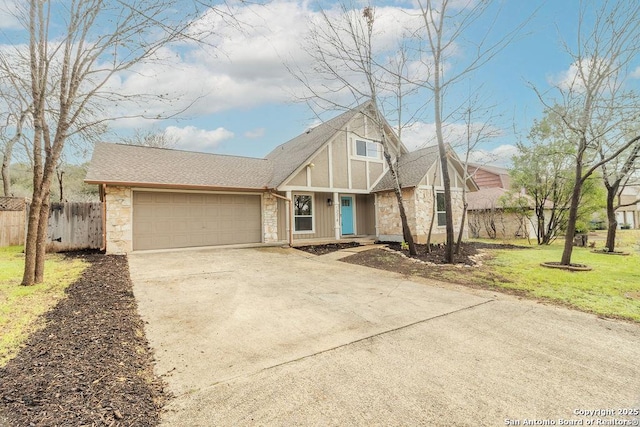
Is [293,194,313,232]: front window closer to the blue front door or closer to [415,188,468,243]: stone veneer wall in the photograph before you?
the blue front door

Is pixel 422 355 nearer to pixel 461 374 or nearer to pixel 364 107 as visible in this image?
pixel 461 374

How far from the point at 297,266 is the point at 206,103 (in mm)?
4866

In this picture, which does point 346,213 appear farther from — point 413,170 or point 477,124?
point 477,124

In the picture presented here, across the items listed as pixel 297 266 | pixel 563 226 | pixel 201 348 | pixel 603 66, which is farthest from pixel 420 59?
pixel 563 226

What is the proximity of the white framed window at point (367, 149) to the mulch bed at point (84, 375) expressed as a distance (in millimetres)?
12495

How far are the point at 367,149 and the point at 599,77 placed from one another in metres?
8.97

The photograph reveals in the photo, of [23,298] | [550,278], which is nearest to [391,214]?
[550,278]

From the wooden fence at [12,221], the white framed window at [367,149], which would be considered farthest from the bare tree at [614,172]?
the wooden fence at [12,221]

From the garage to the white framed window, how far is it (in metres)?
5.63

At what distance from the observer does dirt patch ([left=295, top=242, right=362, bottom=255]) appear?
1183 cm

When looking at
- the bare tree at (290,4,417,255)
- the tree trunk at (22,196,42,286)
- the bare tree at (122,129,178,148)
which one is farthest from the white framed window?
the bare tree at (122,129,178,148)

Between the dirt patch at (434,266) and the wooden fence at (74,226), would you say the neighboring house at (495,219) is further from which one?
the wooden fence at (74,226)

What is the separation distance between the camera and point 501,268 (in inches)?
332

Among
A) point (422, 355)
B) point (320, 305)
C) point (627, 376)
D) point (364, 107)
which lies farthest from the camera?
point (364, 107)
